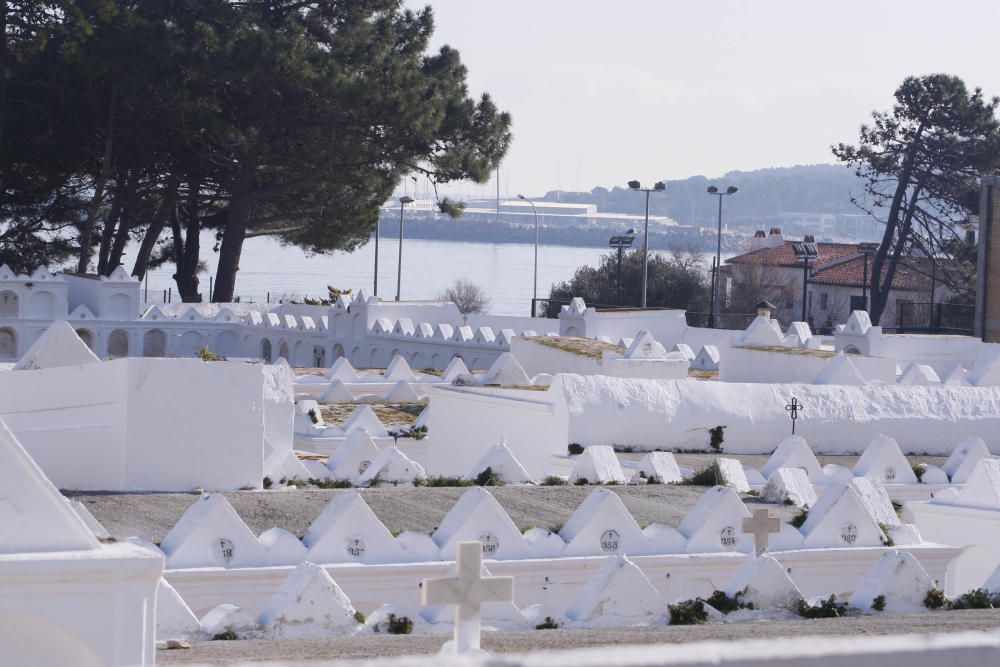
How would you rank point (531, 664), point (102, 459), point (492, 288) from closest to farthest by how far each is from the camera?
1. point (531, 664)
2. point (102, 459)
3. point (492, 288)

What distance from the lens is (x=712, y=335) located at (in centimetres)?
3881

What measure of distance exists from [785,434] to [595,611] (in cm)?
934

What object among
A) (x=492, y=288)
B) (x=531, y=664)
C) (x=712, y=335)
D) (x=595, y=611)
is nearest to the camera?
(x=531, y=664)

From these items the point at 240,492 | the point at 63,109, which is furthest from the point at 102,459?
the point at 63,109

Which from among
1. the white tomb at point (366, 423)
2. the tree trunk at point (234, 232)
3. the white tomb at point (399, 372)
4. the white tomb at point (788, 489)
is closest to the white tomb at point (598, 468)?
the white tomb at point (788, 489)

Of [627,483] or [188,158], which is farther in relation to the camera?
[188,158]

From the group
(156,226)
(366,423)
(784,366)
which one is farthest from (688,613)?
(156,226)

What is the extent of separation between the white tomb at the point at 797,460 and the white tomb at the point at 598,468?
1.56m

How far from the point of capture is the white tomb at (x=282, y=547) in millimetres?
11695

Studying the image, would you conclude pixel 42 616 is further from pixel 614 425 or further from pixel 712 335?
pixel 712 335

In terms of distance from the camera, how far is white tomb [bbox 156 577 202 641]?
9.55 meters

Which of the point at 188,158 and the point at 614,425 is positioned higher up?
the point at 188,158

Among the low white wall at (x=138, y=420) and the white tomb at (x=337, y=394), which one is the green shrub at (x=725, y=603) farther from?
the white tomb at (x=337, y=394)

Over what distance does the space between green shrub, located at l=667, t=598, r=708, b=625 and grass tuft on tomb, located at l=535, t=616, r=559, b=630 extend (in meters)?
0.81
